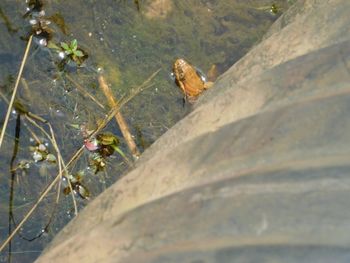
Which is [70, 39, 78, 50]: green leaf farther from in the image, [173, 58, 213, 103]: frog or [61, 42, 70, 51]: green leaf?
[173, 58, 213, 103]: frog

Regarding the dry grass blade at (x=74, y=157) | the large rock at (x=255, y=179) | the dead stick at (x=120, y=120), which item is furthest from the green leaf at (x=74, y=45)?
the large rock at (x=255, y=179)

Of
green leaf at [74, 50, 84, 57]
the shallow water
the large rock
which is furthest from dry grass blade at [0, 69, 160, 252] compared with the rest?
the large rock

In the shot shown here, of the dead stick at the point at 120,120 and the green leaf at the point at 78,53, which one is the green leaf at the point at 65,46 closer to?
the green leaf at the point at 78,53

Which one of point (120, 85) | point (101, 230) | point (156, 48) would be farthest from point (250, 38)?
point (101, 230)

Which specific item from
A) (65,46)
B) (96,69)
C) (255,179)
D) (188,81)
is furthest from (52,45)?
(255,179)

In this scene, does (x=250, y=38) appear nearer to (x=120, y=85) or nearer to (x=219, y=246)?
(x=120, y=85)
